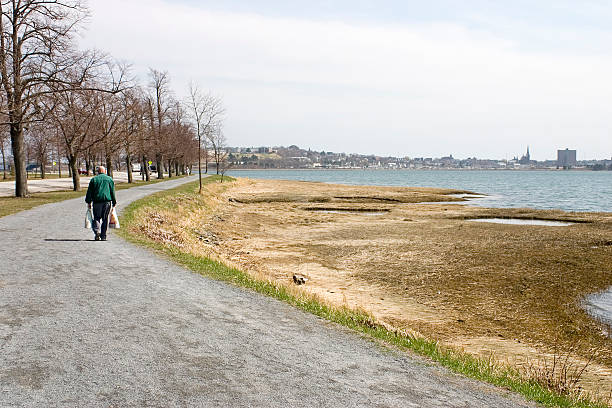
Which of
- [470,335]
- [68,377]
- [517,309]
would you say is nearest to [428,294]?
[517,309]

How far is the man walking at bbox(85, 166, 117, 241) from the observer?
1478 cm

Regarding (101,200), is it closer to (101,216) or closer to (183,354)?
(101,216)

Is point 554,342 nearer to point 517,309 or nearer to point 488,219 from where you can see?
point 517,309

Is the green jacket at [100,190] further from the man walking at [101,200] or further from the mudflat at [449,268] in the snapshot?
the mudflat at [449,268]

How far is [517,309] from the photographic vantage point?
44.2 ft

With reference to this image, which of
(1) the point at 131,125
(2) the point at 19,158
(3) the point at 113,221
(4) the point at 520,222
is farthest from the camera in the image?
(1) the point at 131,125

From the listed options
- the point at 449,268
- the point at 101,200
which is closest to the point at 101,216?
the point at 101,200

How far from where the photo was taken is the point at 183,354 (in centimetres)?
641

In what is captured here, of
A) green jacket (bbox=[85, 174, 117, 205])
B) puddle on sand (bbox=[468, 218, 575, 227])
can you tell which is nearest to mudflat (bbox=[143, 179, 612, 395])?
puddle on sand (bbox=[468, 218, 575, 227])

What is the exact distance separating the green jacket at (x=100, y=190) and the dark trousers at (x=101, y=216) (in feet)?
0.50

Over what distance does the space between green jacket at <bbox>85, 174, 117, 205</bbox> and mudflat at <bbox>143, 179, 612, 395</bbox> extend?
3.15 m

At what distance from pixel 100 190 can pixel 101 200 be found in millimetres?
327

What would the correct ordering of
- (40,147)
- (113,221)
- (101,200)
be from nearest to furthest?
(101,200)
(113,221)
(40,147)

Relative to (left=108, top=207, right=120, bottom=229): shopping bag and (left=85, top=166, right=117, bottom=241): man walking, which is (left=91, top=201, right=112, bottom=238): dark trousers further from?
(left=108, top=207, right=120, bottom=229): shopping bag
